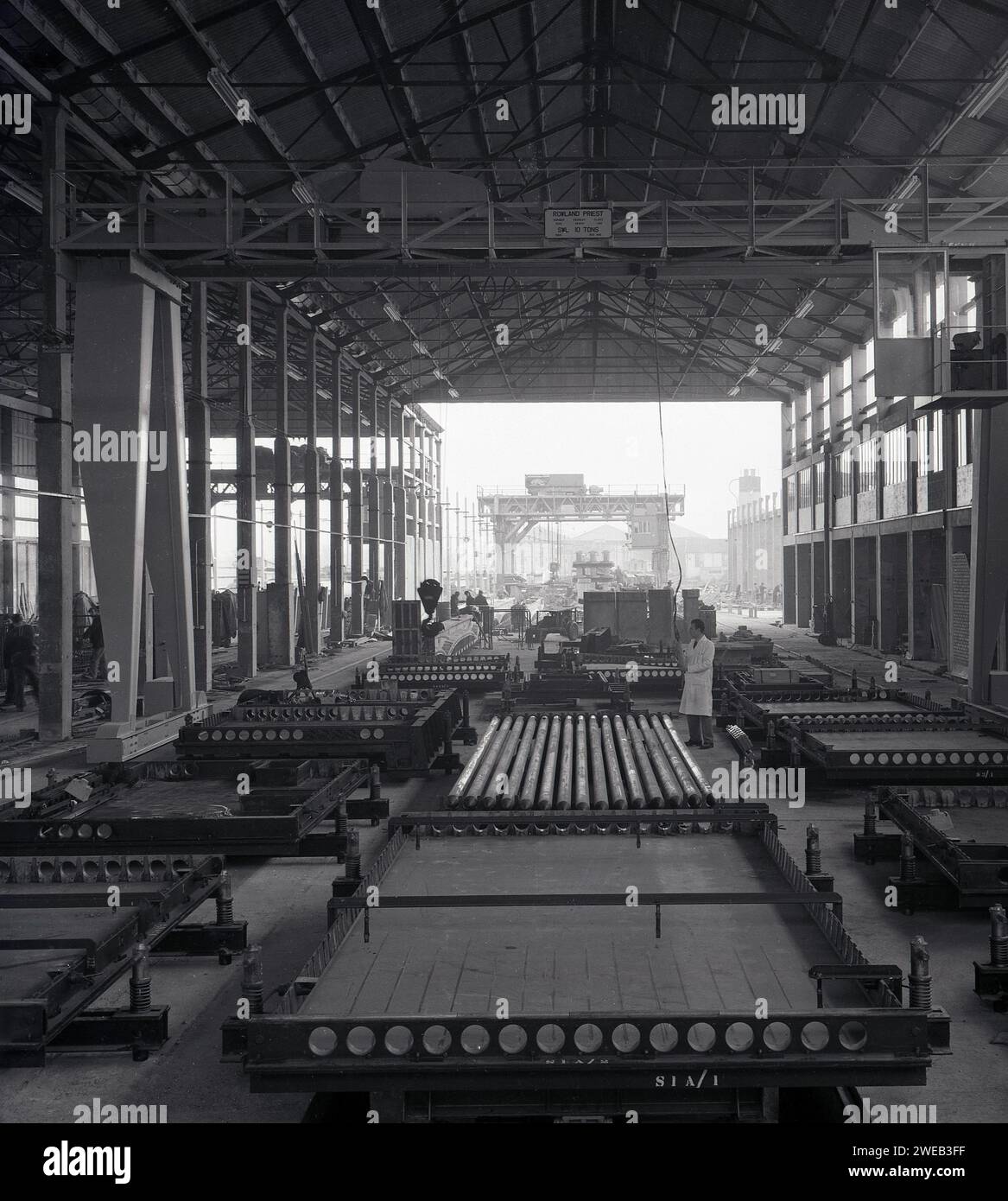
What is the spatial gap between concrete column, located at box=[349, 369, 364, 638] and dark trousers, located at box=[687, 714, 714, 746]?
18795mm

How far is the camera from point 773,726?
11047 mm

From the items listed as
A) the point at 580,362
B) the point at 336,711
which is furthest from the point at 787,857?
the point at 580,362

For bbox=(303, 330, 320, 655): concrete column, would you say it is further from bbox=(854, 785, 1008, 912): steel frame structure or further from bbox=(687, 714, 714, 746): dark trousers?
bbox=(854, 785, 1008, 912): steel frame structure

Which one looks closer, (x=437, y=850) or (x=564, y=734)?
(x=437, y=850)

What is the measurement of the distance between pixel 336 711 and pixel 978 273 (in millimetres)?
9294

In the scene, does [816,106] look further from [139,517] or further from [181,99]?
[139,517]

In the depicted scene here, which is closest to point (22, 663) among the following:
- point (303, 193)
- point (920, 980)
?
point (303, 193)

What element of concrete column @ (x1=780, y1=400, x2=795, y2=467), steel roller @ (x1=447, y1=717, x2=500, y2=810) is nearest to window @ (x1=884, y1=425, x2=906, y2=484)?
concrete column @ (x1=780, y1=400, x2=795, y2=467)

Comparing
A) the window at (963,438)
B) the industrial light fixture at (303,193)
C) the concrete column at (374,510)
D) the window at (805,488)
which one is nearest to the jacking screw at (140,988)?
the industrial light fixture at (303,193)

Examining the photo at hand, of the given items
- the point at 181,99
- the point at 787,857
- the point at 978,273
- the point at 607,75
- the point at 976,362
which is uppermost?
the point at 607,75

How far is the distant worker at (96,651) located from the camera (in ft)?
63.5

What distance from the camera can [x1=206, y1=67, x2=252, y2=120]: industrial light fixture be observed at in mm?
13352

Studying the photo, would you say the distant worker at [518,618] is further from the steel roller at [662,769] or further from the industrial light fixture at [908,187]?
the steel roller at [662,769]

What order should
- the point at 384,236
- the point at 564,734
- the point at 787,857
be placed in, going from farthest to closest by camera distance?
1. the point at 384,236
2. the point at 564,734
3. the point at 787,857
